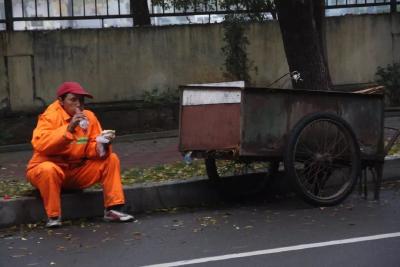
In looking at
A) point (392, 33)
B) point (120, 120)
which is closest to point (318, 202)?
point (120, 120)

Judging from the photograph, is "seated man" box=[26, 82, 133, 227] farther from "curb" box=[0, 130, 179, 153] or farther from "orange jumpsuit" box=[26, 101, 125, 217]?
"curb" box=[0, 130, 179, 153]

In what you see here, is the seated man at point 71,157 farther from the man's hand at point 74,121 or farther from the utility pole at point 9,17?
the utility pole at point 9,17

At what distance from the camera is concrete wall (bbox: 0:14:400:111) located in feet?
36.8

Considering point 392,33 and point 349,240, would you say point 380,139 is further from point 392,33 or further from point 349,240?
point 392,33

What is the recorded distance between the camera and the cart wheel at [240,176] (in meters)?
7.26

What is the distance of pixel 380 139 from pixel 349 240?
171 centimetres

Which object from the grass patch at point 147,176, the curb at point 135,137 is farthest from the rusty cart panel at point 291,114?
the curb at point 135,137

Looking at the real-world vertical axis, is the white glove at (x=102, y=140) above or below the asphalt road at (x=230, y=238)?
above

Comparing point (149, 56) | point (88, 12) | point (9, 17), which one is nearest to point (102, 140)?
point (149, 56)

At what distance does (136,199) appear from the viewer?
6977 millimetres

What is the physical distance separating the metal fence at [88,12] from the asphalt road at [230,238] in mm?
4788

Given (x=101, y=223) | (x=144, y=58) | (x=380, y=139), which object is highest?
(x=144, y=58)

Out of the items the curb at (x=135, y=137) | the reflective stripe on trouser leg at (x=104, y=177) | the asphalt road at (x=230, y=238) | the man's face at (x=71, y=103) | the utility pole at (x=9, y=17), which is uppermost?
the utility pole at (x=9, y=17)

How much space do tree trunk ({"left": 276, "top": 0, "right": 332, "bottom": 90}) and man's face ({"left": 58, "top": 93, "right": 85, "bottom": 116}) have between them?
10.4 ft
